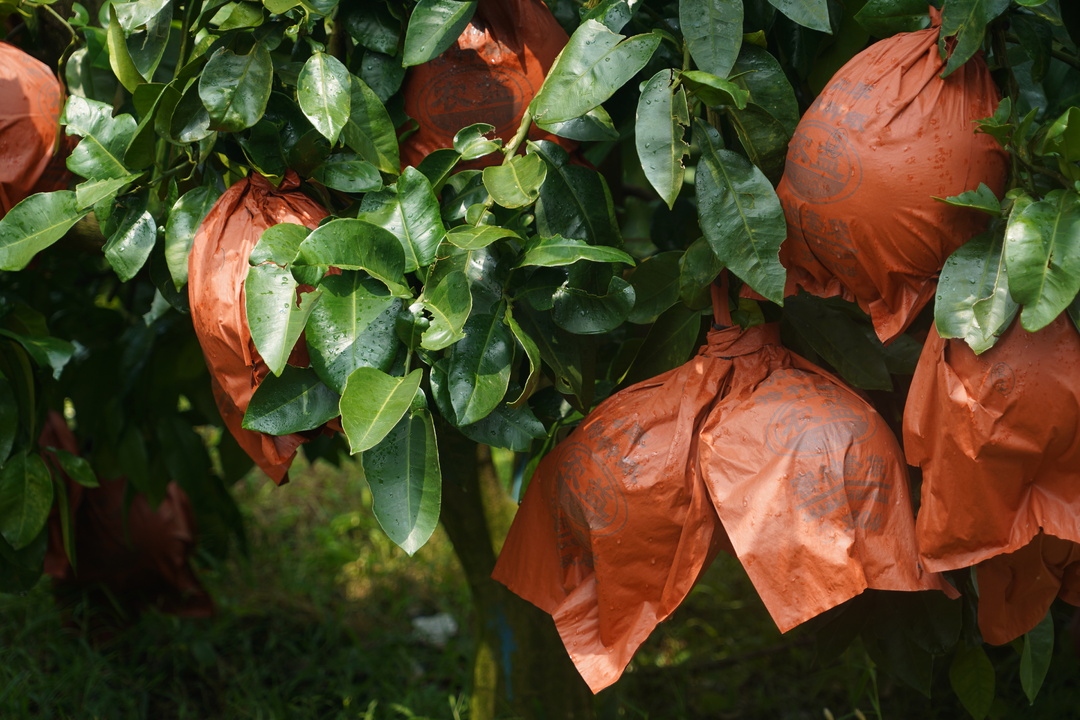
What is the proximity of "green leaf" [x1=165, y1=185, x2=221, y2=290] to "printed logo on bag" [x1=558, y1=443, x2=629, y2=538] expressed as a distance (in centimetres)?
53

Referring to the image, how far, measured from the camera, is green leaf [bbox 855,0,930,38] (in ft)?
3.61

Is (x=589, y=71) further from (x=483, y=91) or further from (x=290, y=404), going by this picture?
(x=290, y=404)

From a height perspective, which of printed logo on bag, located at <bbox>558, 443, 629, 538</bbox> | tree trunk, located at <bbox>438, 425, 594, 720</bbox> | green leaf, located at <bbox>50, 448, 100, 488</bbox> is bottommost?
tree trunk, located at <bbox>438, 425, 594, 720</bbox>

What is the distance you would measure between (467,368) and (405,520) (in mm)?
177

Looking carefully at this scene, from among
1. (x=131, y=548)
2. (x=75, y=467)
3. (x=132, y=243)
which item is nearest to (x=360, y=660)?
(x=131, y=548)

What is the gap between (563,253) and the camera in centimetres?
105

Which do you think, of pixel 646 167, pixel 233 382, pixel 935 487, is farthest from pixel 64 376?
pixel 935 487

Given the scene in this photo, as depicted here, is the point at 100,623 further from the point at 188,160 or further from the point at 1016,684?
the point at 1016,684

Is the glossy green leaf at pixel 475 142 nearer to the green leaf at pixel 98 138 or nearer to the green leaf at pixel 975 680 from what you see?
the green leaf at pixel 98 138

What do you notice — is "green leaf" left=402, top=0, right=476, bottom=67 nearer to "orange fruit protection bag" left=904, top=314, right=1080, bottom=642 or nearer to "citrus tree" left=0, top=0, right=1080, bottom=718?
"citrus tree" left=0, top=0, right=1080, bottom=718

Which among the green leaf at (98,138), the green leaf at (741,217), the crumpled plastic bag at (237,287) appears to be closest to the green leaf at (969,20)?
the green leaf at (741,217)

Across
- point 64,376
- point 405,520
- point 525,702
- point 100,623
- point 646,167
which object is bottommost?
point 100,623

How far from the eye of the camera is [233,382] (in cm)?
113

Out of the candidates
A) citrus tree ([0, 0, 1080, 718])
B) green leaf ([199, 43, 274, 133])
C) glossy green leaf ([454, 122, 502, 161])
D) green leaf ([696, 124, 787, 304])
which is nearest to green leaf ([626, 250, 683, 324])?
citrus tree ([0, 0, 1080, 718])
